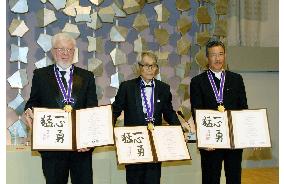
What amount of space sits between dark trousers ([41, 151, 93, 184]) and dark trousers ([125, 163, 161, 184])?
0.33m

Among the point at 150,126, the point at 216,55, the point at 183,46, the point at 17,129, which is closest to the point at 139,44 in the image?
the point at 183,46

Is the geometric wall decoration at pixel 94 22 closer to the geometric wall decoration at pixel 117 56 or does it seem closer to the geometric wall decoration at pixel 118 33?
the geometric wall decoration at pixel 118 33

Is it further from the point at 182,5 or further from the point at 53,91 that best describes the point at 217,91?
the point at 182,5

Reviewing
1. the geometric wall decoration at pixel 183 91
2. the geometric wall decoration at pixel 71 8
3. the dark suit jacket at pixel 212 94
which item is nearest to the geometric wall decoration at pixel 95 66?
the geometric wall decoration at pixel 71 8

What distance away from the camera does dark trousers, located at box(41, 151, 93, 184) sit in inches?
103

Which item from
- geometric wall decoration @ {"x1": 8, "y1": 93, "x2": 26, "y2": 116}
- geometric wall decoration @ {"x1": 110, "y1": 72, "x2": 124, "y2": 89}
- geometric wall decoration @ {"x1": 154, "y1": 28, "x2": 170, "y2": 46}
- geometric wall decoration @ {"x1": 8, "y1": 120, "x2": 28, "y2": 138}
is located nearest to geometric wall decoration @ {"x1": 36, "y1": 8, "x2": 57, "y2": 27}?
geometric wall decoration @ {"x1": 8, "y1": 93, "x2": 26, "y2": 116}

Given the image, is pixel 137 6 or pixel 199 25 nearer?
pixel 137 6

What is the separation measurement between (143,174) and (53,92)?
3.02ft

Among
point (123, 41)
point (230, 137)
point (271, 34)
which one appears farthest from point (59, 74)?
point (271, 34)

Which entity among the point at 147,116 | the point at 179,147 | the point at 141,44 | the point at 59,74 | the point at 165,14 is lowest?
the point at 179,147

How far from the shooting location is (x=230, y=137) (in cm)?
296
